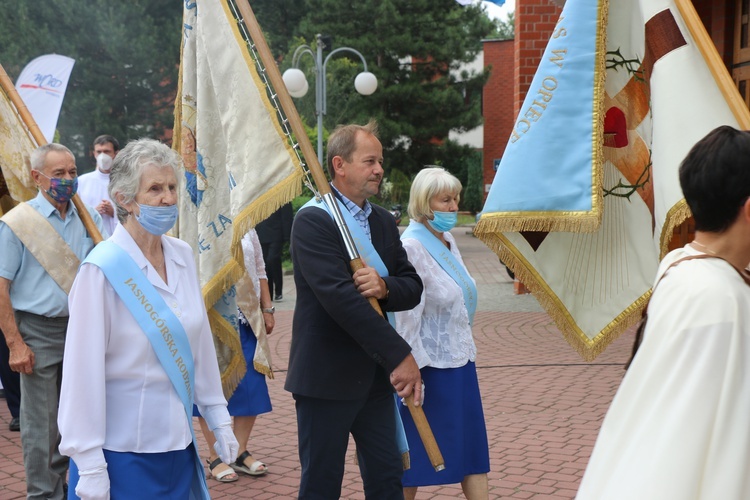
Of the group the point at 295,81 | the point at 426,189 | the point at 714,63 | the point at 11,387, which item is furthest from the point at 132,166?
the point at 295,81

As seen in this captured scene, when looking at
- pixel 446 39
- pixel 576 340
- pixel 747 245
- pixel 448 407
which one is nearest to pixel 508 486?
pixel 448 407

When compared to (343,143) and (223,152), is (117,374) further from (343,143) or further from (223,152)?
(223,152)

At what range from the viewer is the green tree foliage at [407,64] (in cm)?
2867

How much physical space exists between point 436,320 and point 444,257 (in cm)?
34

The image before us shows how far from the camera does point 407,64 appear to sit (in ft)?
98.9

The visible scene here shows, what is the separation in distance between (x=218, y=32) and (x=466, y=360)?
2103mm

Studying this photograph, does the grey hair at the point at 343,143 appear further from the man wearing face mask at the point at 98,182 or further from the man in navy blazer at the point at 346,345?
the man wearing face mask at the point at 98,182

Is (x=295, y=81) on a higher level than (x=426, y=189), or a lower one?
higher

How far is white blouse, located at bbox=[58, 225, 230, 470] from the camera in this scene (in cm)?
294

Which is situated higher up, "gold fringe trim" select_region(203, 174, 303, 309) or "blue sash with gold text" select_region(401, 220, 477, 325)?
"gold fringe trim" select_region(203, 174, 303, 309)

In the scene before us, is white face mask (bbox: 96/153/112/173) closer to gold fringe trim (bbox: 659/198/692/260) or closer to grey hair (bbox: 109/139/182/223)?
grey hair (bbox: 109/139/182/223)

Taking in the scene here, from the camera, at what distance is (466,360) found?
455 centimetres

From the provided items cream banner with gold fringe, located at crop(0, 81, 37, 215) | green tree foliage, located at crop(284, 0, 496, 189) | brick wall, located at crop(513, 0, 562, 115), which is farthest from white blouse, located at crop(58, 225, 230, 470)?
green tree foliage, located at crop(284, 0, 496, 189)

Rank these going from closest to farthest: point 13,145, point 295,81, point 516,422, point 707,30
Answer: point 13,145, point 516,422, point 707,30, point 295,81
